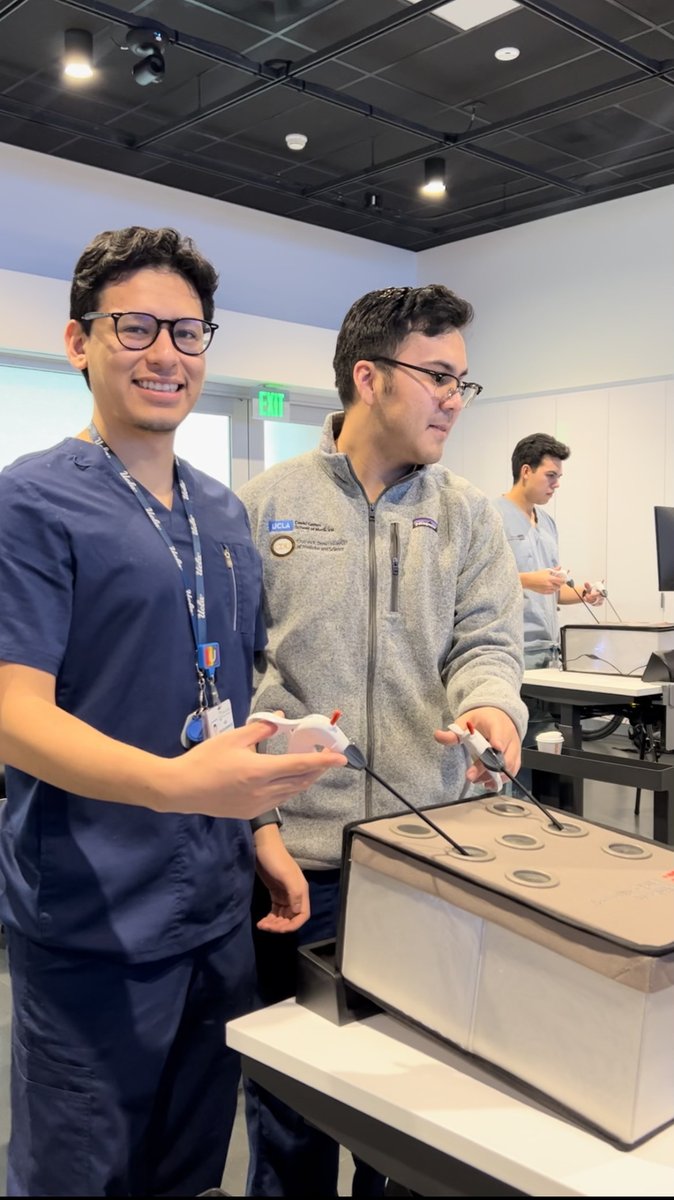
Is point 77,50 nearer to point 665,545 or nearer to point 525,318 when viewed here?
point 665,545

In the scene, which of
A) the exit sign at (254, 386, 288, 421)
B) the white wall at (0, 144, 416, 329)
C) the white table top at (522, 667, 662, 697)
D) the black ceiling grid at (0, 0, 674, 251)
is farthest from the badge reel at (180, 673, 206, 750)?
the exit sign at (254, 386, 288, 421)

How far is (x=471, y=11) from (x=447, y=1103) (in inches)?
176

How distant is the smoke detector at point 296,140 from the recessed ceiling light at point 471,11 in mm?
1325

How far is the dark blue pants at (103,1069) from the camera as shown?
1.18 m

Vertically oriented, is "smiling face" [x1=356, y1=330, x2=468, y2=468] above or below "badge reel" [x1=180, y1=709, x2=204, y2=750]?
above

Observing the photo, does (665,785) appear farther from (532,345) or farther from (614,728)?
(532,345)

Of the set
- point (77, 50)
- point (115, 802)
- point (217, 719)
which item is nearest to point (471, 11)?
point (77, 50)

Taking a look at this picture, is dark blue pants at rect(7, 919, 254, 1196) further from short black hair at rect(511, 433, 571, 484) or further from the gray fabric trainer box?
short black hair at rect(511, 433, 571, 484)

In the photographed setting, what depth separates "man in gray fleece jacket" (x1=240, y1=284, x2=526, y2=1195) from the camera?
1.44 m

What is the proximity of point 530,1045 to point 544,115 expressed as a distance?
17.4 feet

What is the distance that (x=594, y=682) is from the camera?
382 cm

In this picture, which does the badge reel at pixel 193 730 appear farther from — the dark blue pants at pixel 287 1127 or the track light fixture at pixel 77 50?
the track light fixture at pixel 77 50

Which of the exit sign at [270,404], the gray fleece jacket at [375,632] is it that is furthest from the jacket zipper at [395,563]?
the exit sign at [270,404]

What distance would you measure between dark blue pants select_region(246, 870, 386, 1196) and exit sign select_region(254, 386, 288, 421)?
5450 millimetres
